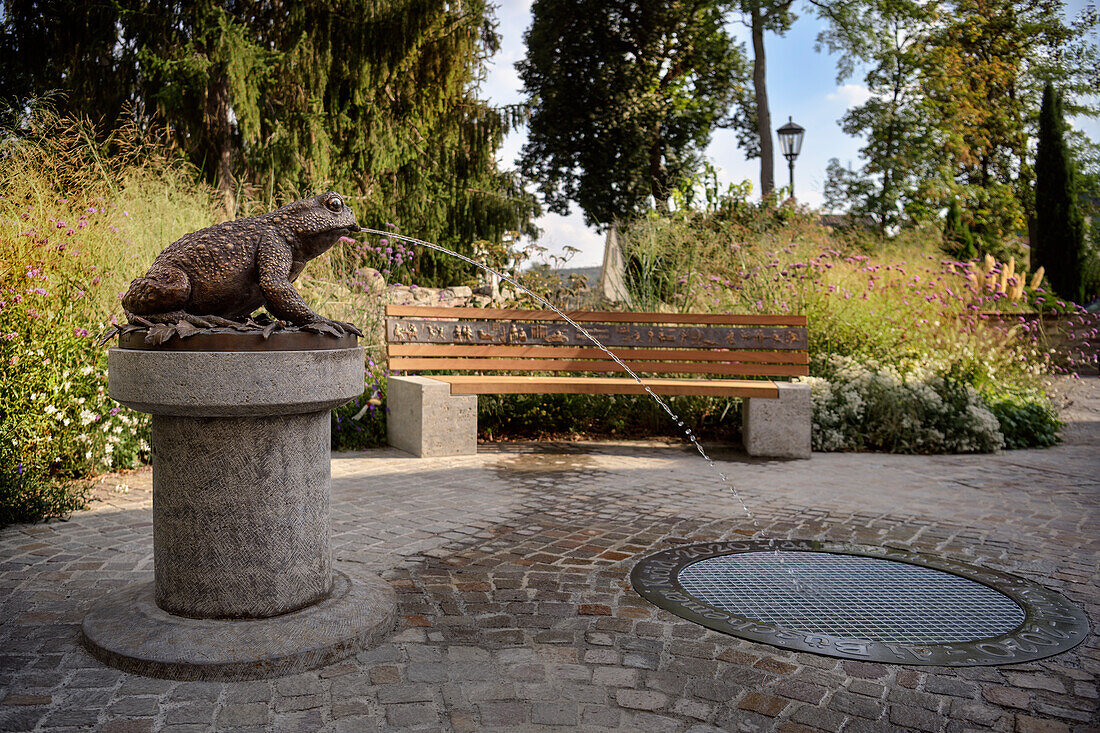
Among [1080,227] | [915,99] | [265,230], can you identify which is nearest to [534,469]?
[265,230]

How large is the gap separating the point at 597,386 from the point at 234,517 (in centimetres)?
474

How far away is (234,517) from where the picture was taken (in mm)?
2838

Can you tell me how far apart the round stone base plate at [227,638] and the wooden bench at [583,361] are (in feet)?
12.6

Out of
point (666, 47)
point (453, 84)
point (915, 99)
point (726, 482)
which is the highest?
point (666, 47)

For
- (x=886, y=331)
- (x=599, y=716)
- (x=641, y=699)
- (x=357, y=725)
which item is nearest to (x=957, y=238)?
(x=886, y=331)

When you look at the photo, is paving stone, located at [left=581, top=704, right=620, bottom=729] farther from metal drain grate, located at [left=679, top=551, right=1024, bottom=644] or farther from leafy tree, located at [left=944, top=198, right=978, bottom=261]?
leafy tree, located at [left=944, top=198, right=978, bottom=261]

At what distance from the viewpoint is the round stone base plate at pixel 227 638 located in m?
2.62

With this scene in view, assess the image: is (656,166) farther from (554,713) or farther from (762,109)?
(554,713)

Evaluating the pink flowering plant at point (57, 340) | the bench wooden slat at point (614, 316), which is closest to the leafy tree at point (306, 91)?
the pink flowering plant at point (57, 340)

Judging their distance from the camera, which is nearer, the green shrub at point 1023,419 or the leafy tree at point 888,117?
the green shrub at point 1023,419

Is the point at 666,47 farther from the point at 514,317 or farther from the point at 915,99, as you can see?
the point at 514,317

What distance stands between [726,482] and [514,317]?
2.71m

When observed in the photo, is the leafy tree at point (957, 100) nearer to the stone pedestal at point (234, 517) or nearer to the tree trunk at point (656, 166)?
the tree trunk at point (656, 166)

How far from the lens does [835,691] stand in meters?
2.58
